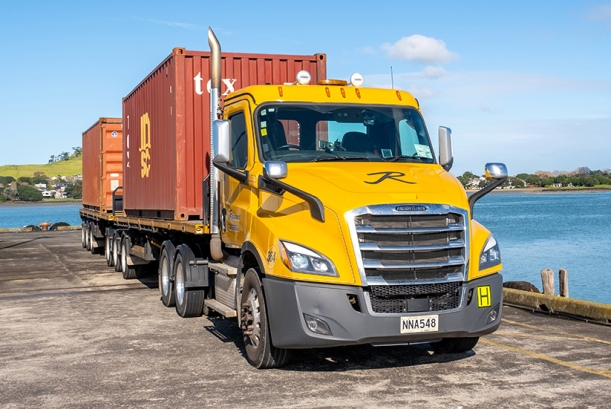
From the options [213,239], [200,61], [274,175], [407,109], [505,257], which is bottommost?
[505,257]

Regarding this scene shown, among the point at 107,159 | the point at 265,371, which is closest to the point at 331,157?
the point at 265,371

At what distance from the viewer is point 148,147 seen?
14094 millimetres

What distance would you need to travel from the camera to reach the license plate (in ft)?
22.3

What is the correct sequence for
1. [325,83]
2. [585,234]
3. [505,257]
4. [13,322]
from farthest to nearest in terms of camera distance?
1. [585,234]
2. [505,257]
3. [13,322]
4. [325,83]

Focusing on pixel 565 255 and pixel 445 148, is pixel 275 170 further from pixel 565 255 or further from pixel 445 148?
pixel 565 255

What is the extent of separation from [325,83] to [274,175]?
92.7 inches

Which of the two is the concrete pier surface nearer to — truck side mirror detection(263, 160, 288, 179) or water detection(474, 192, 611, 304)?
truck side mirror detection(263, 160, 288, 179)

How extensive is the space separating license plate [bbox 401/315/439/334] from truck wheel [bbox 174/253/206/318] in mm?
4829

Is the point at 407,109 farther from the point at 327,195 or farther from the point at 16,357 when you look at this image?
the point at 16,357

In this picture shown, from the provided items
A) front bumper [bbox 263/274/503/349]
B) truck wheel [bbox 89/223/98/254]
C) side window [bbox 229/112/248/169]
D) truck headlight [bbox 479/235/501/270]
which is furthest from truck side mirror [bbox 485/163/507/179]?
truck wheel [bbox 89/223/98/254]

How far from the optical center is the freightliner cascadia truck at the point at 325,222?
6.82 m

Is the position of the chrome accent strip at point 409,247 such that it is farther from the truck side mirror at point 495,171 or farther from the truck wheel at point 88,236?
the truck wheel at point 88,236

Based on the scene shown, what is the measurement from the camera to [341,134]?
848cm

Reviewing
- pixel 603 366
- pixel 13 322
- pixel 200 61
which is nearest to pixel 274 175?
pixel 603 366
